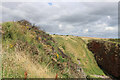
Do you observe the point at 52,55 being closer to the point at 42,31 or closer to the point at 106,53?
the point at 42,31

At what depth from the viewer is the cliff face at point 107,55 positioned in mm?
20450

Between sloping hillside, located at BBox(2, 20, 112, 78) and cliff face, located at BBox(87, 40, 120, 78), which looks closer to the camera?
sloping hillside, located at BBox(2, 20, 112, 78)

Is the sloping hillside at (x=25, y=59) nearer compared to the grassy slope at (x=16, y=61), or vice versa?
the grassy slope at (x=16, y=61)

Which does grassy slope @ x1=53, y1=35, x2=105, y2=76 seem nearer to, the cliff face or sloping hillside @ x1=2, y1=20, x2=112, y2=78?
the cliff face

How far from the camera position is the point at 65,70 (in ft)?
21.9

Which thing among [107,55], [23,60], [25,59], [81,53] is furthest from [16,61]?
[107,55]

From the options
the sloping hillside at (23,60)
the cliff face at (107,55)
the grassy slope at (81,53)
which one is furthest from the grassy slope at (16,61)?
the cliff face at (107,55)

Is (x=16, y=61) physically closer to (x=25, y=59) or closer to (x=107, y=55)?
(x=25, y=59)

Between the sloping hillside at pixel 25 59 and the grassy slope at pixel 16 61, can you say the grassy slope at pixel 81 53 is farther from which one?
the grassy slope at pixel 16 61

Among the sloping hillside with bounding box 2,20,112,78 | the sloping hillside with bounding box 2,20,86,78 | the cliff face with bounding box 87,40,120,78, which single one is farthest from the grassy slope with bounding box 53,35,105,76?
the sloping hillside with bounding box 2,20,86,78

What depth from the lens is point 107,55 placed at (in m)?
22.7

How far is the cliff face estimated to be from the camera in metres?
20.5

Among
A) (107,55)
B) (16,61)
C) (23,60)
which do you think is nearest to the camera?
(16,61)

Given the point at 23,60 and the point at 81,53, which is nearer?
the point at 23,60
